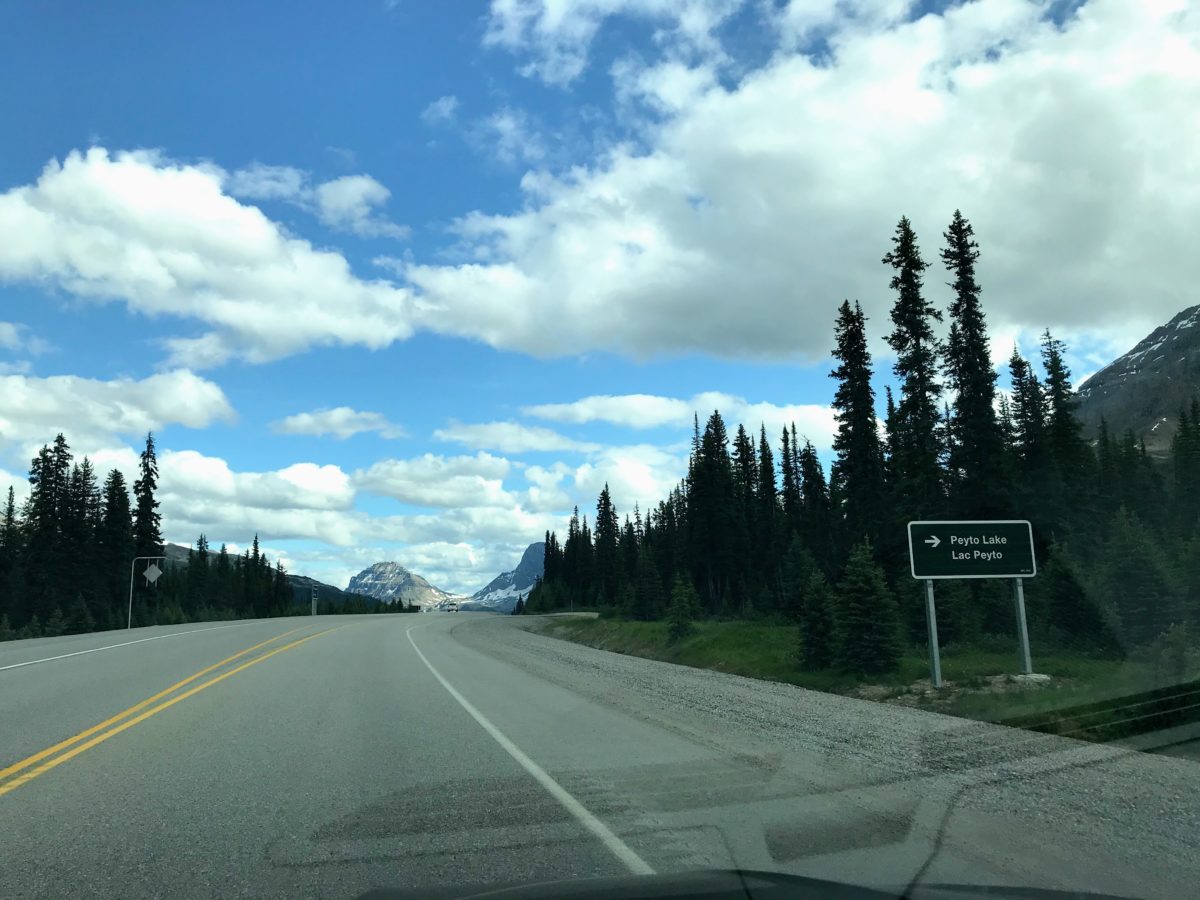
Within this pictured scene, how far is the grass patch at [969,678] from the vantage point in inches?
482

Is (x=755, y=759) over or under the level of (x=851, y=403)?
under

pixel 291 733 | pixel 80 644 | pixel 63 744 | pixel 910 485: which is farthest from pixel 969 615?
pixel 80 644

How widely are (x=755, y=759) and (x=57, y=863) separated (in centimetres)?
630

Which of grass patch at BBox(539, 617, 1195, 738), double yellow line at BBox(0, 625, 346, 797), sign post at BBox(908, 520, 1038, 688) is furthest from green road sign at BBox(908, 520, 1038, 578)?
double yellow line at BBox(0, 625, 346, 797)

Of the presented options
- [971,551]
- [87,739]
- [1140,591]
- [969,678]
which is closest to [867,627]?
[969,678]

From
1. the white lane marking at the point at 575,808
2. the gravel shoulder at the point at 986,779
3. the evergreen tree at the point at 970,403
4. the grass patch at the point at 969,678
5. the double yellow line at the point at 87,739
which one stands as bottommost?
the grass patch at the point at 969,678

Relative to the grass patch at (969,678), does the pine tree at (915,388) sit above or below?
above

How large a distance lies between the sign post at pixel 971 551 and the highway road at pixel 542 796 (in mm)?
3228

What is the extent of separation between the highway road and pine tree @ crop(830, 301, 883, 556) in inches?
1357

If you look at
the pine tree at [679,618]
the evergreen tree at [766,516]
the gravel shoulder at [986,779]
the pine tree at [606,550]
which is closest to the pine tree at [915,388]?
the pine tree at [679,618]

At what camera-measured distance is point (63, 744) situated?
9.71 m

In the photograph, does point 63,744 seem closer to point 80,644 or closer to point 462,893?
point 462,893

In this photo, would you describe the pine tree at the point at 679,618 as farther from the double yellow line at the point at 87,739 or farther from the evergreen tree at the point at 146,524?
the evergreen tree at the point at 146,524

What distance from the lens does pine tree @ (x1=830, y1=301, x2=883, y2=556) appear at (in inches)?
1839
